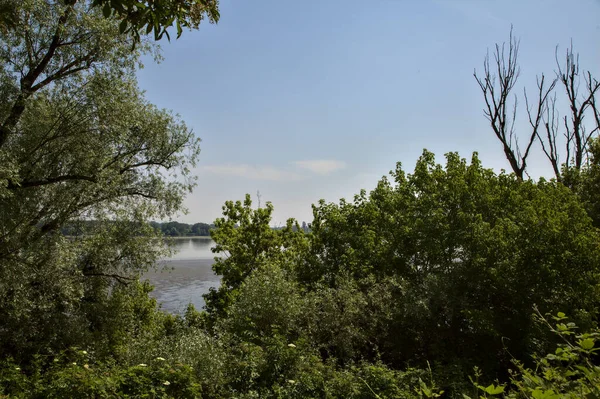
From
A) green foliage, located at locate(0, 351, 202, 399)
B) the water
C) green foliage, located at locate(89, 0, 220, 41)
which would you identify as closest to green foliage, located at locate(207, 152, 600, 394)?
green foliage, located at locate(0, 351, 202, 399)

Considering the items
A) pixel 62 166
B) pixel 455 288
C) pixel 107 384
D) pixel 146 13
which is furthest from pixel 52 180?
pixel 455 288

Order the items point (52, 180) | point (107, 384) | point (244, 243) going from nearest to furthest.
Answer: point (107, 384) → point (52, 180) → point (244, 243)

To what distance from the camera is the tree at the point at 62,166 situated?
30.6 feet

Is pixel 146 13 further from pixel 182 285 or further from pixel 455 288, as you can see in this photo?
pixel 182 285

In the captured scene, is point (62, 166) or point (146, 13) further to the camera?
point (62, 166)

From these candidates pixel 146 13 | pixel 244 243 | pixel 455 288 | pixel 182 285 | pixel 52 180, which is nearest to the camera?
pixel 146 13

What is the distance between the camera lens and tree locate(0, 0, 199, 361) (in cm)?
934

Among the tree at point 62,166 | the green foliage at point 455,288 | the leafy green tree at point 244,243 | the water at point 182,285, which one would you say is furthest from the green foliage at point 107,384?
the water at point 182,285

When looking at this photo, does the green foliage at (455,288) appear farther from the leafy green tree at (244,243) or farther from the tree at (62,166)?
the leafy green tree at (244,243)

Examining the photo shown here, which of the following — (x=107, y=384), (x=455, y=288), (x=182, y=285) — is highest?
(x=455, y=288)

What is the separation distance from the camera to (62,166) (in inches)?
410

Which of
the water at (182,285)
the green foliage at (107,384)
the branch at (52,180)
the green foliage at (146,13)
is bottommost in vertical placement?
the water at (182,285)

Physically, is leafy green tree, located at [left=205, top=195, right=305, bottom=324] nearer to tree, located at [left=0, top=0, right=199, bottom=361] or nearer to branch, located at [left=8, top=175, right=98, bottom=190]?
tree, located at [left=0, top=0, right=199, bottom=361]

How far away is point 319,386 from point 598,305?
6993 millimetres
